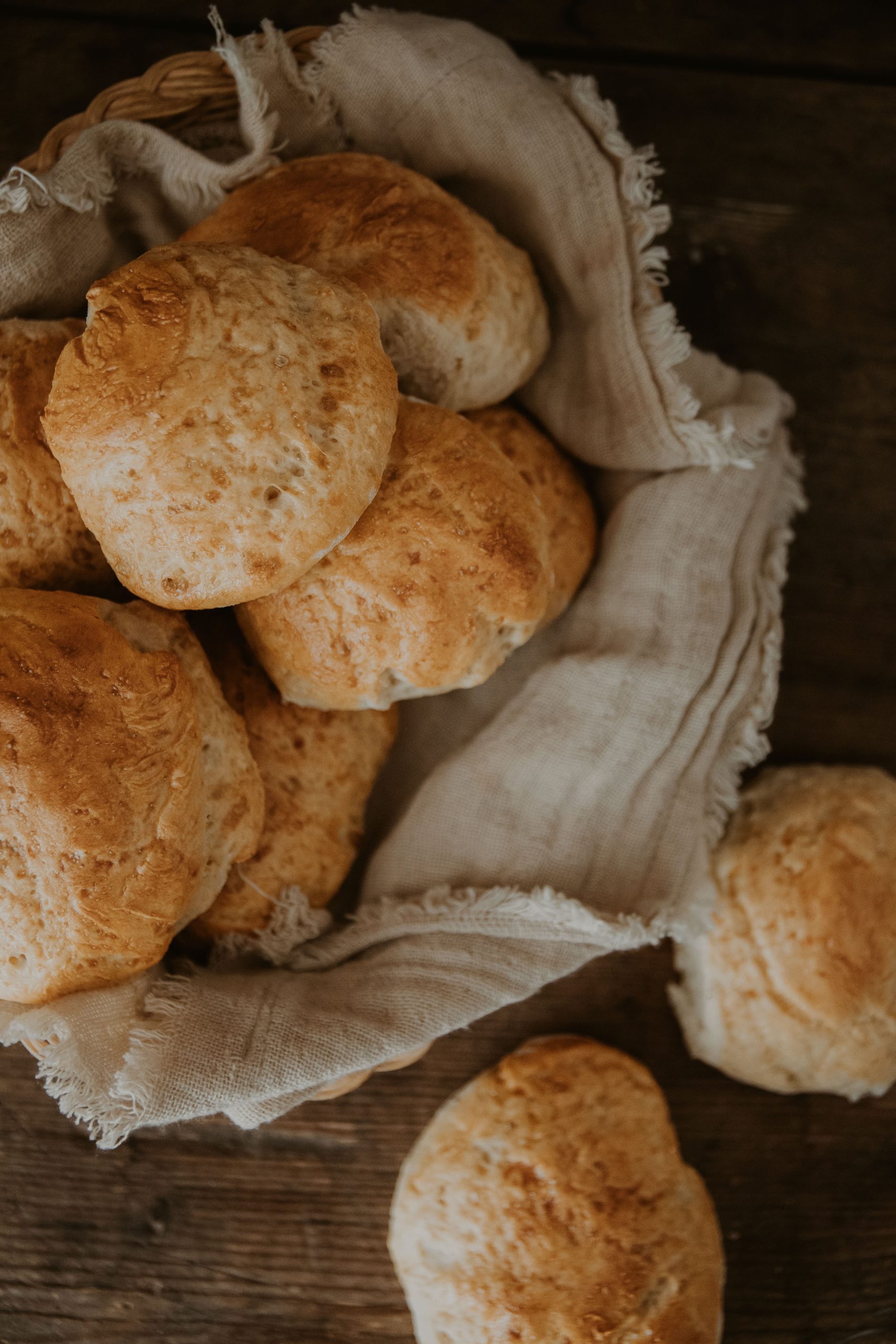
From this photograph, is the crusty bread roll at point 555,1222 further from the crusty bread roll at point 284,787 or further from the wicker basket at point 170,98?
the crusty bread roll at point 284,787

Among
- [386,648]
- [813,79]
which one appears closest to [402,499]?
[386,648]

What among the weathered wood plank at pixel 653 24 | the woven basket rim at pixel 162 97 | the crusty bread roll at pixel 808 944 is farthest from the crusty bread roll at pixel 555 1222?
the weathered wood plank at pixel 653 24

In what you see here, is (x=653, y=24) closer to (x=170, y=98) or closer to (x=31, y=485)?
(x=170, y=98)

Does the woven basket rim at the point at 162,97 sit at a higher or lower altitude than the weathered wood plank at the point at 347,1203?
higher

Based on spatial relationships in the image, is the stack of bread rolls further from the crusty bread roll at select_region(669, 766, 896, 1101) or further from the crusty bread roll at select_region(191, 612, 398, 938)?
the crusty bread roll at select_region(669, 766, 896, 1101)

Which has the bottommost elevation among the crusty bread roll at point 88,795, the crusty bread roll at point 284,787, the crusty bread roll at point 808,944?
the crusty bread roll at point 808,944

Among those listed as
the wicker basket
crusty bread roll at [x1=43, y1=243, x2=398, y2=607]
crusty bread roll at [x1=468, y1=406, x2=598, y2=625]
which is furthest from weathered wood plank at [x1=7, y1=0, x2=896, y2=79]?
crusty bread roll at [x1=43, y1=243, x2=398, y2=607]
